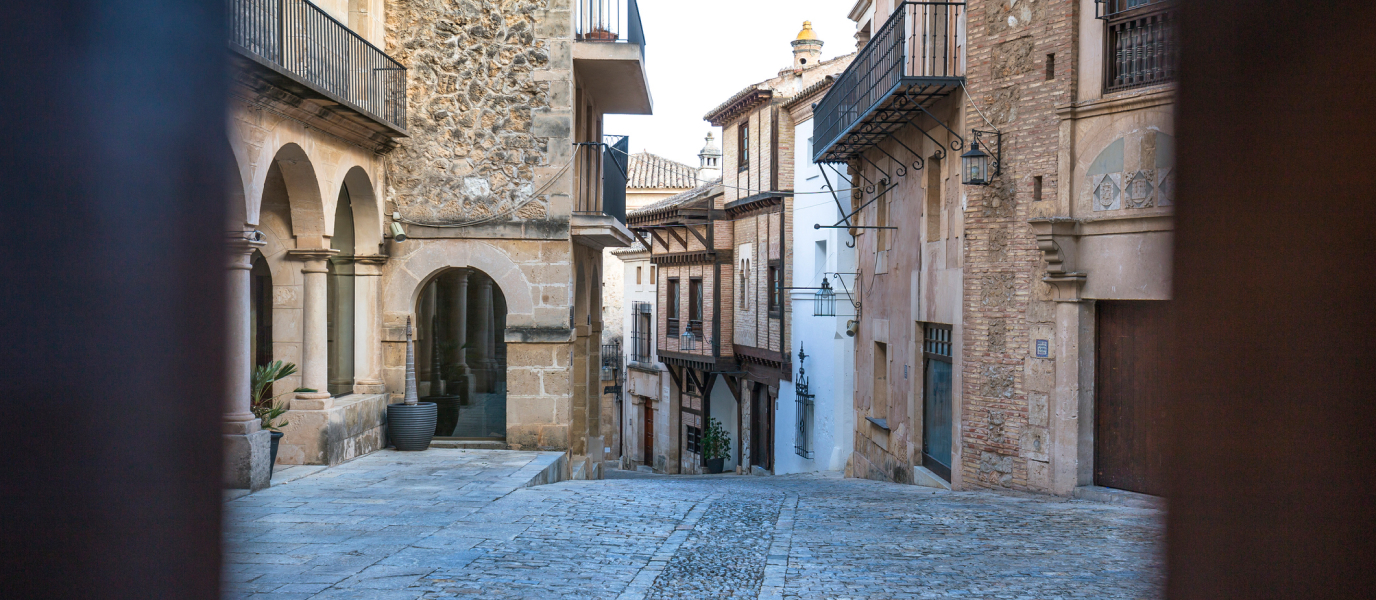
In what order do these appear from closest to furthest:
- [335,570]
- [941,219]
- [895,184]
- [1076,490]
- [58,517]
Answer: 1. [58,517]
2. [335,570]
3. [1076,490]
4. [941,219]
5. [895,184]

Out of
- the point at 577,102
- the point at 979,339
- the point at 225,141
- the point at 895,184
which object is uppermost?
the point at 577,102

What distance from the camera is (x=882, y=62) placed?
14.4 metres

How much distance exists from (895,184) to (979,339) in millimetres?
4608

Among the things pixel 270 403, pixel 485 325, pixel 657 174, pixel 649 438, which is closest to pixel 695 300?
pixel 649 438

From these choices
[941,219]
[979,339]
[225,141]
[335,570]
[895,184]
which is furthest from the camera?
[895,184]

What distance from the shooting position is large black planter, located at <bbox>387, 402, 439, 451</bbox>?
12422mm

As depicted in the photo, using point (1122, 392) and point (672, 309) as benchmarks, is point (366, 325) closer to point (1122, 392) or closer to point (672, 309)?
point (1122, 392)

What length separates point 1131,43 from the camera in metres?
9.94

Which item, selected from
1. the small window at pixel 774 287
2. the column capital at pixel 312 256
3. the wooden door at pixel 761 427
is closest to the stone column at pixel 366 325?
the column capital at pixel 312 256

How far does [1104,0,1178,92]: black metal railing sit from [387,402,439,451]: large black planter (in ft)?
27.8

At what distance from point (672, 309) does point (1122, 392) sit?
24.1 m

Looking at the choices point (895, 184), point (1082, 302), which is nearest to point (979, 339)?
point (1082, 302)

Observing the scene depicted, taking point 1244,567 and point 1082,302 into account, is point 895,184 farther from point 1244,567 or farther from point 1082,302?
point 1244,567

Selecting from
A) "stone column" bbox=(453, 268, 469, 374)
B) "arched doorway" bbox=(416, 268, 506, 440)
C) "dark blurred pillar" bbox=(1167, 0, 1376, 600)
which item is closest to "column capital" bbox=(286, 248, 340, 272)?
"arched doorway" bbox=(416, 268, 506, 440)
